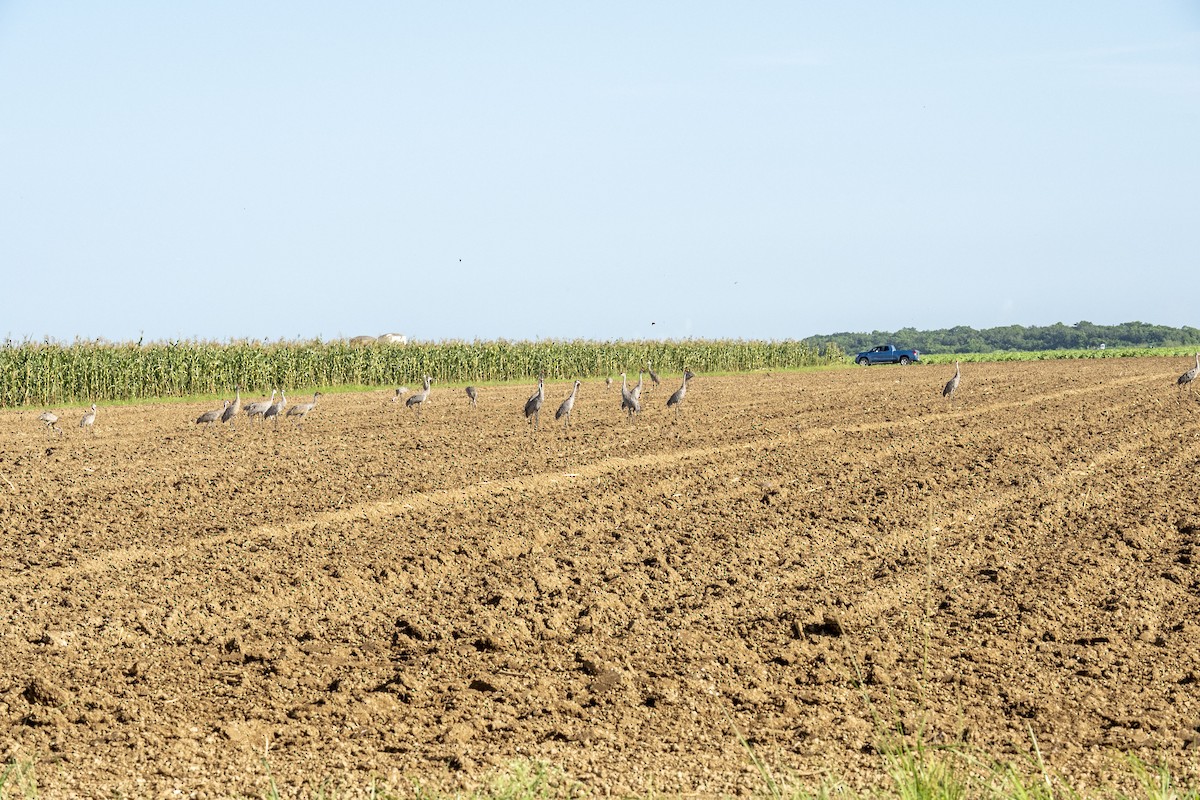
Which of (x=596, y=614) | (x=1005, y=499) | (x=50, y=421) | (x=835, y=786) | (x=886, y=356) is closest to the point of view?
(x=835, y=786)

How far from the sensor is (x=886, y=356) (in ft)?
251

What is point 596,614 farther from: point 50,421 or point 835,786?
point 50,421

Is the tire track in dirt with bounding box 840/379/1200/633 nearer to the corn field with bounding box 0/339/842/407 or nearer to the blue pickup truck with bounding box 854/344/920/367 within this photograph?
the corn field with bounding box 0/339/842/407

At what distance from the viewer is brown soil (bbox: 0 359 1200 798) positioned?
6910 millimetres

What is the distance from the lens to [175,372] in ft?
132

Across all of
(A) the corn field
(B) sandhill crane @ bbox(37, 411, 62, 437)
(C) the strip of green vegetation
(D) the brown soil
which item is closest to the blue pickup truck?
(A) the corn field

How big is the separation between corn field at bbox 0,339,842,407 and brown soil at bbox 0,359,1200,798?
2103 cm

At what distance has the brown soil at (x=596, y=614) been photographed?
272 inches

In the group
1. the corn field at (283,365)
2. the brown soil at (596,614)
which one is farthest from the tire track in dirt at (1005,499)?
the corn field at (283,365)


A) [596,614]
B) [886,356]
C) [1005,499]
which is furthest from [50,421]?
[886,356]

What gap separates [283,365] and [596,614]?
118 ft

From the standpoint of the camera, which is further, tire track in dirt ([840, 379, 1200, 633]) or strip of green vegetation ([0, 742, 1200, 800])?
tire track in dirt ([840, 379, 1200, 633])

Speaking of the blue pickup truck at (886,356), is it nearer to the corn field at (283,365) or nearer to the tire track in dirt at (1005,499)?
the corn field at (283,365)

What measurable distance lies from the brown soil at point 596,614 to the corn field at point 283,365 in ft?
69.0
